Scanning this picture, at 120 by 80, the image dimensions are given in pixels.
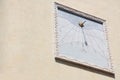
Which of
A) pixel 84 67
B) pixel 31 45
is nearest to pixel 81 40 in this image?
pixel 84 67

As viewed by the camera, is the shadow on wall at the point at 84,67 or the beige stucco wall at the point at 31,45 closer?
the beige stucco wall at the point at 31,45

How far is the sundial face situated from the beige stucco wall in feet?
0.47

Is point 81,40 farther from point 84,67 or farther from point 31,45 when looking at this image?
point 31,45

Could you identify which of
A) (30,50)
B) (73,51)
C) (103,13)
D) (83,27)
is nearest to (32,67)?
(30,50)

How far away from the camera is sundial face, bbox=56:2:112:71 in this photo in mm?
6953

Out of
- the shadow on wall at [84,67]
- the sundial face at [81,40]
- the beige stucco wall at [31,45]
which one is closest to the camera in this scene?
the beige stucco wall at [31,45]

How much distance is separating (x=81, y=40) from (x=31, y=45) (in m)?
1.02

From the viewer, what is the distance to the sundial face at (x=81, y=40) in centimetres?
695

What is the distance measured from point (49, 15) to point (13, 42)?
3.27 feet

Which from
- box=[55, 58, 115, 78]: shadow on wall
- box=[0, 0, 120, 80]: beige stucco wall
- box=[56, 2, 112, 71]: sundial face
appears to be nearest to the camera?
box=[0, 0, 120, 80]: beige stucco wall

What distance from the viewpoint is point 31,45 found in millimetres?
6559

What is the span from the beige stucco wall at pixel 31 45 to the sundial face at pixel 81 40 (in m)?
0.14

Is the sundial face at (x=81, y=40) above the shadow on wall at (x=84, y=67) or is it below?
above

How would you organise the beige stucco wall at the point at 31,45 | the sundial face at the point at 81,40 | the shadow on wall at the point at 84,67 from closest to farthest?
1. the beige stucco wall at the point at 31,45
2. the shadow on wall at the point at 84,67
3. the sundial face at the point at 81,40
